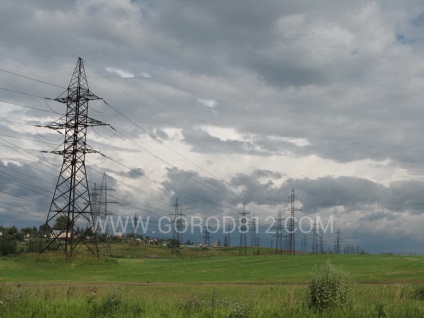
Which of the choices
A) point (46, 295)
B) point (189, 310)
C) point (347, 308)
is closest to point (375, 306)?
point (347, 308)

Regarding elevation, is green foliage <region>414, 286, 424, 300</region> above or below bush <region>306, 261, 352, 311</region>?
below

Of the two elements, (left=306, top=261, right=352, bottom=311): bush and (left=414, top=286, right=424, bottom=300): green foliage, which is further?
(left=414, top=286, right=424, bottom=300): green foliage

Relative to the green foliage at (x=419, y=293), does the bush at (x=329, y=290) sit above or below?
above

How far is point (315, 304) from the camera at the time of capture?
18.8m

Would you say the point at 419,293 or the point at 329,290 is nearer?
the point at 329,290

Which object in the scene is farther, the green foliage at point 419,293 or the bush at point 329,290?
the green foliage at point 419,293

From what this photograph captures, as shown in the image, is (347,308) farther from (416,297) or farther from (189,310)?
(416,297)

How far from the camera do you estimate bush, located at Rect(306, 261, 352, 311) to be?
734 inches

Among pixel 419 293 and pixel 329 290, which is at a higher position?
pixel 329 290

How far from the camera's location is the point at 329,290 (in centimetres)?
1884

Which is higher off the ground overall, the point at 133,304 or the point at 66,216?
the point at 66,216

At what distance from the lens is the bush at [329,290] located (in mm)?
18641

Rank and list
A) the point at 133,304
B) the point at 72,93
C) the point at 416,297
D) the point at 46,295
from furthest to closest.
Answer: the point at 72,93 → the point at 416,297 → the point at 46,295 → the point at 133,304

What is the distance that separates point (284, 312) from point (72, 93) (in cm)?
4831
